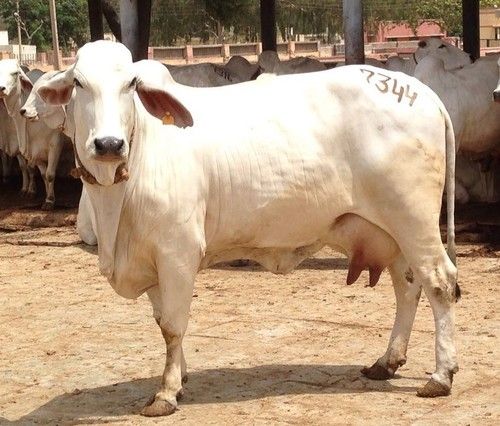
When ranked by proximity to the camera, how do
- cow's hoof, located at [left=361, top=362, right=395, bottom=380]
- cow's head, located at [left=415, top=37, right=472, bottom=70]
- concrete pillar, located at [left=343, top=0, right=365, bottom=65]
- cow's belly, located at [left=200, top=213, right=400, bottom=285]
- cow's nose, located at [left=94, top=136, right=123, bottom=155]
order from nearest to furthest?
cow's nose, located at [left=94, top=136, right=123, bottom=155] < cow's belly, located at [left=200, top=213, right=400, bottom=285] < cow's hoof, located at [left=361, top=362, right=395, bottom=380] < concrete pillar, located at [left=343, top=0, right=365, bottom=65] < cow's head, located at [left=415, top=37, right=472, bottom=70]

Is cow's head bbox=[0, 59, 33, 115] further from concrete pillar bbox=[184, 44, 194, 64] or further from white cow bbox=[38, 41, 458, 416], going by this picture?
concrete pillar bbox=[184, 44, 194, 64]

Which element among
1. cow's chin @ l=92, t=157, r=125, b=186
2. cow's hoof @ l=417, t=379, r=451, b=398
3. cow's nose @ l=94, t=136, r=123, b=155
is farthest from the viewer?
cow's hoof @ l=417, t=379, r=451, b=398

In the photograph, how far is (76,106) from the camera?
6266 mm

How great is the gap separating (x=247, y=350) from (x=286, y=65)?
30.8 feet

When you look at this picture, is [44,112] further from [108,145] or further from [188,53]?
[188,53]

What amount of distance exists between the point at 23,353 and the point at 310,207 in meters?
2.23

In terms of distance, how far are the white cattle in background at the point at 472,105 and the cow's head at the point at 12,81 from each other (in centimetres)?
483

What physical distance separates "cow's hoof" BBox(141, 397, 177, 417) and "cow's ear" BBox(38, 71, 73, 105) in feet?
5.12

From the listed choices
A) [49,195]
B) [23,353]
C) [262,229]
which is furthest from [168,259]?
[49,195]

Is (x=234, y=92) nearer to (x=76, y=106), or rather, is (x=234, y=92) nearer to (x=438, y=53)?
(x=76, y=106)

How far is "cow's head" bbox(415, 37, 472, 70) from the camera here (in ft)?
50.8

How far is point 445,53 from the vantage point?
15961mm

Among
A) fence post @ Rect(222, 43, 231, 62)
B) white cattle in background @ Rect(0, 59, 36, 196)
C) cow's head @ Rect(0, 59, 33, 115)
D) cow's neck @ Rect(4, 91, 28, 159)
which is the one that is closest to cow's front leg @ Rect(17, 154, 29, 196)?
white cattle in background @ Rect(0, 59, 36, 196)

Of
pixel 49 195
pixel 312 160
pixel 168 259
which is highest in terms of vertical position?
pixel 312 160
